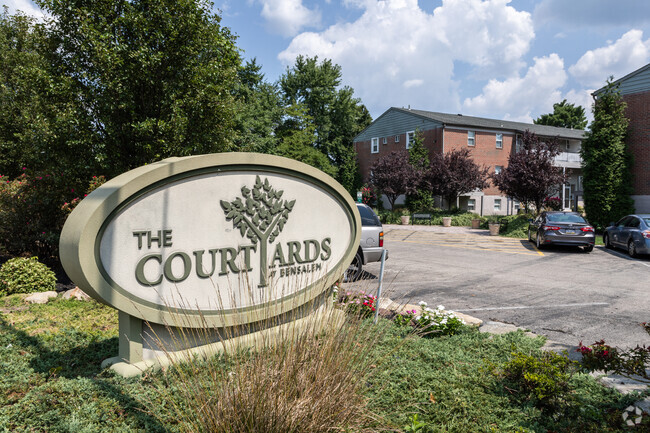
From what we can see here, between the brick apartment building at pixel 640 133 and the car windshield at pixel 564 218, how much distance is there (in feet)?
29.2

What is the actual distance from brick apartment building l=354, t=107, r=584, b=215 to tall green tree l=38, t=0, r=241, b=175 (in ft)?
85.9

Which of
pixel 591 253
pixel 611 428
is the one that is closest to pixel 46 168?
pixel 611 428

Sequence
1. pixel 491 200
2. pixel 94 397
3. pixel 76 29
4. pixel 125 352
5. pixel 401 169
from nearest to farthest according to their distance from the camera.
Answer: pixel 94 397 < pixel 125 352 < pixel 76 29 < pixel 401 169 < pixel 491 200

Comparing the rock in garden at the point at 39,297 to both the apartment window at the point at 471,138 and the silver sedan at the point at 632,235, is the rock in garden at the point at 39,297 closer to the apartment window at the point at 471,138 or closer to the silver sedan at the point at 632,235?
the silver sedan at the point at 632,235

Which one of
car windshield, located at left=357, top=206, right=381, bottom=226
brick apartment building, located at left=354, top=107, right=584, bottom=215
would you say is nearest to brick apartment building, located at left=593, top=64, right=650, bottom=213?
brick apartment building, located at left=354, top=107, right=584, bottom=215

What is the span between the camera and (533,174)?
20844 mm

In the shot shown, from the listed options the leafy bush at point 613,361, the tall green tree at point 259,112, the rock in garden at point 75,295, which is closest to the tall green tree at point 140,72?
the rock in garden at point 75,295

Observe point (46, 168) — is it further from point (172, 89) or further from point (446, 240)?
point (446, 240)

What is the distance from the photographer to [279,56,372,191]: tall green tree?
1866 inches

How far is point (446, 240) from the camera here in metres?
19.5

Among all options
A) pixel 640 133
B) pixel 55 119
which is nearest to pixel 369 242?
pixel 55 119

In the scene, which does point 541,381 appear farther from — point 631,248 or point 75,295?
point 631,248

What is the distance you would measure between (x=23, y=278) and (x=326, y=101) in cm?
4394

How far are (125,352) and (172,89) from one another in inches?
272
